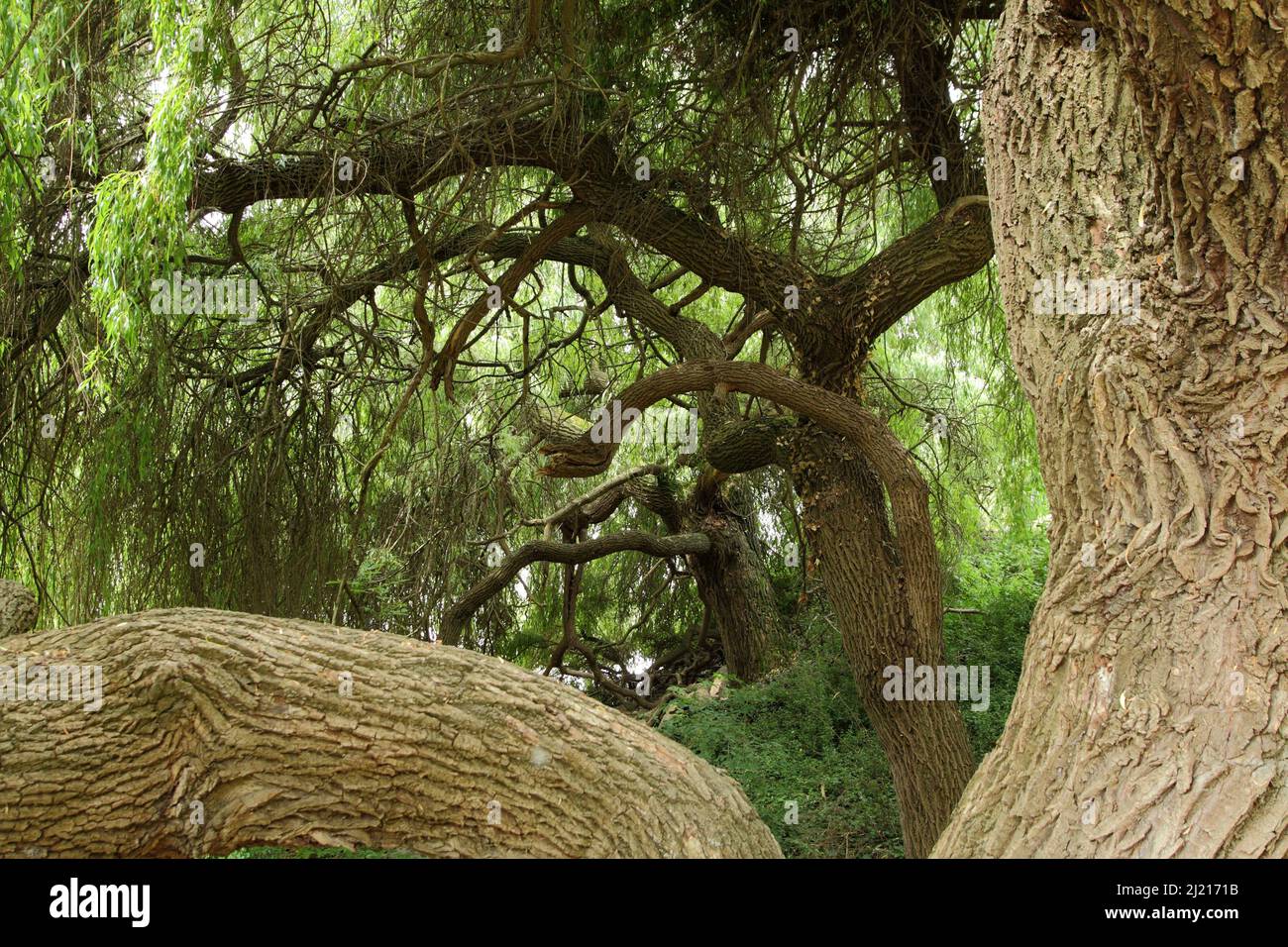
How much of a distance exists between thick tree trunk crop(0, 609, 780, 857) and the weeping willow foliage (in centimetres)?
106

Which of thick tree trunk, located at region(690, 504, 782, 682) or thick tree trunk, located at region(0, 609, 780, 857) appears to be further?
thick tree trunk, located at region(690, 504, 782, 682)

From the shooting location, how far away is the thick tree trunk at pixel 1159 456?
230cm

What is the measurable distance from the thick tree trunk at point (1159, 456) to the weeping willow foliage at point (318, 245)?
6.92 ft

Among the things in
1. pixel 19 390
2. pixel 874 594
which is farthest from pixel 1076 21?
pixel 19 390

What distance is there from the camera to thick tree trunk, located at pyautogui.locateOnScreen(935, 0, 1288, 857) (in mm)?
2297

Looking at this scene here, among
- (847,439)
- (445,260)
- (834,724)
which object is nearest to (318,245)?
(445,260)

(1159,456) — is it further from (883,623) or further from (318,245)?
(318,245)

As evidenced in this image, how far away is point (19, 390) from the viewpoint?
482cm

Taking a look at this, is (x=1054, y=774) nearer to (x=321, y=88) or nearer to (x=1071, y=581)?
(x=1071, y=581)

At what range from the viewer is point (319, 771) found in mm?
2887

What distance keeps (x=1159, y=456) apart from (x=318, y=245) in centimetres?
357

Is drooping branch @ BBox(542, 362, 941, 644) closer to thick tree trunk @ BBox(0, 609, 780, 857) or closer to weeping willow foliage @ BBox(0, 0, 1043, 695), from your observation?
weeping willow foliage @ BBox(0, 0, 1043, 695)

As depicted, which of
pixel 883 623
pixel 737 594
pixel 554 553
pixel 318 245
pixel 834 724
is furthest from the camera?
pixel 737 594

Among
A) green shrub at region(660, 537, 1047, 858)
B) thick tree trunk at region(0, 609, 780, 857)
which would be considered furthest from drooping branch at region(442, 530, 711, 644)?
thick tree trunk at region(0, 609, 780, 857)
